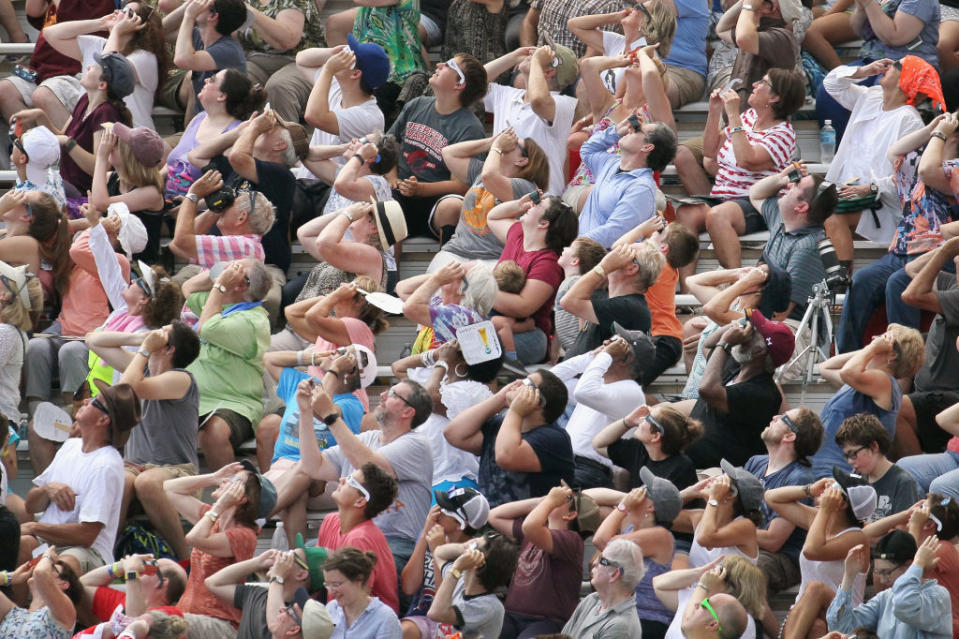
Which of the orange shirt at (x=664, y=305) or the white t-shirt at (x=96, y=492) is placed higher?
the orange shirt at (x=664, y=305)

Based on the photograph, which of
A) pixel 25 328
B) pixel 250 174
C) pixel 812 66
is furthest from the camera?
pixel 812 66

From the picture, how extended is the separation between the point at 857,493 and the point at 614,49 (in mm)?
4213

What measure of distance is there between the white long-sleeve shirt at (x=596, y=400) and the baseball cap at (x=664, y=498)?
69cm

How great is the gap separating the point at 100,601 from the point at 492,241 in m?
3.05

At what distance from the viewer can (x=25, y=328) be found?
10266mm

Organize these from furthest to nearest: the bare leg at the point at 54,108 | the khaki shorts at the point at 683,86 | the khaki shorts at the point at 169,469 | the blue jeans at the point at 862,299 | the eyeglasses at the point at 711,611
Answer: the bare leg at the point at 54,108
the khaki shorts at the point at 683,86
the blue jeans at the point at 862,299
the khaki shorts at the point at 169,469
the eyeglasses at the point at 711,611

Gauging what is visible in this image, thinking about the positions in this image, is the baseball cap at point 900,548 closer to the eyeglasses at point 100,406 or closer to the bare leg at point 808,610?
the bare leg at point 808,610

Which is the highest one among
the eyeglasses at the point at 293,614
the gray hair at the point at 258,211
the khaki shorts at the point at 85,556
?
the gray hair at the point at 258,211

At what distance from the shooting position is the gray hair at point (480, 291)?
9.77m

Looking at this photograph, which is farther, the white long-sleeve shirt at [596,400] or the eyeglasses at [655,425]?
the white long-sleeve shirt at [596,400]

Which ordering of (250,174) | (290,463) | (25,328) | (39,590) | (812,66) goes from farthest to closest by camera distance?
(812,66) < (250,174) < (25,328) < (290,463) < (39,590)

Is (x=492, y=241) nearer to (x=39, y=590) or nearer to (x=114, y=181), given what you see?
(x=114, y=181)

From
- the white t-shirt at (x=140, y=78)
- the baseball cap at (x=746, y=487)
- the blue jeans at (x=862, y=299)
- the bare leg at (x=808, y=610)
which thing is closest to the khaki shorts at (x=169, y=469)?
the baseball cap at (x=746, y=487)

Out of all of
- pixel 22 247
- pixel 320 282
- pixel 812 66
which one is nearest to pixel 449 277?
pixel 320 282
